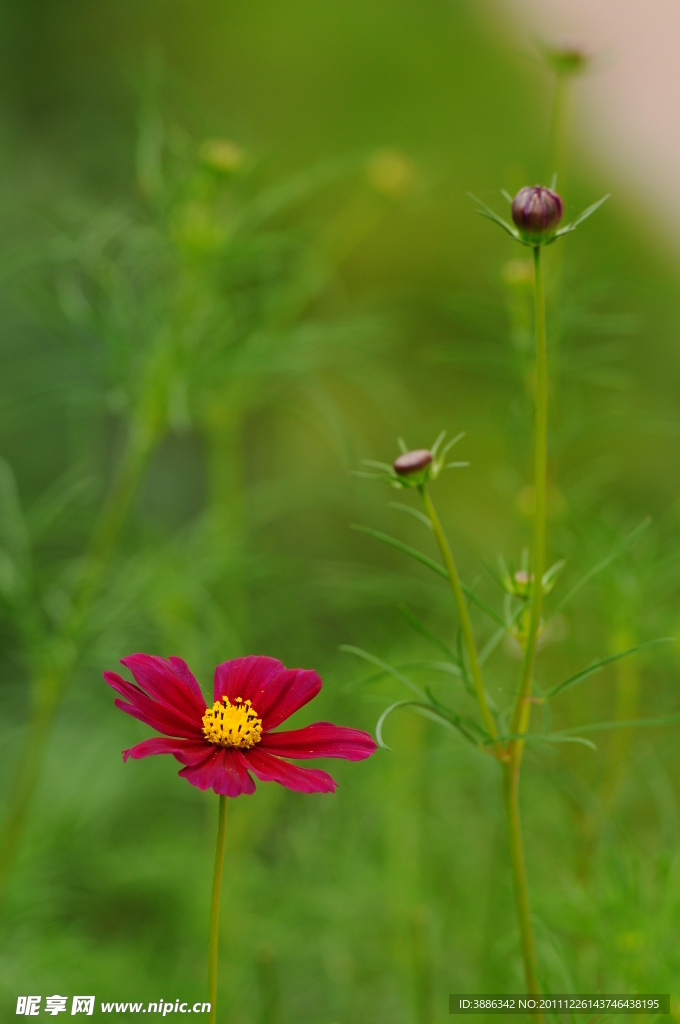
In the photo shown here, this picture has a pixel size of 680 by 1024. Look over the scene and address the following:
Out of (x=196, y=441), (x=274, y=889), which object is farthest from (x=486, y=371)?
(x=196, y=441)

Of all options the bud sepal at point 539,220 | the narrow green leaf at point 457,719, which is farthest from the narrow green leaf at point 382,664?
the bud sepal at point 539,220

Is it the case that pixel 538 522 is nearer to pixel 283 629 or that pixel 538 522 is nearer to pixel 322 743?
pixel 322 743

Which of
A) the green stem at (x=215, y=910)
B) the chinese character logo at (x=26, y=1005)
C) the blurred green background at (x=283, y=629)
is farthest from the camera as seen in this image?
the blurred green background at (x=283, y=629)

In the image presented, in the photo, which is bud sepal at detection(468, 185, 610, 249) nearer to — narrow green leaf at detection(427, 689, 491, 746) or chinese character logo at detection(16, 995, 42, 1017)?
narrow green leaf at detection(427, 689, 491, 746)

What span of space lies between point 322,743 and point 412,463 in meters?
0.08

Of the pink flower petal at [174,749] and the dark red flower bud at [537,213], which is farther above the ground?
the dark red flower bud at [537,213]

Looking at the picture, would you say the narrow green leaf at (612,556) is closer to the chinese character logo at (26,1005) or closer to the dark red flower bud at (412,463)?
the dark red flower bud at (412,463)

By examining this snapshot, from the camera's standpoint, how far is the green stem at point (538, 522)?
24 centimetres

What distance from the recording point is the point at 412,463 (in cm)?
27

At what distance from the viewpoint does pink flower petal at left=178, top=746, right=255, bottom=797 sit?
0.68 feet

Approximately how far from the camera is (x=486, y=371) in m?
0.59

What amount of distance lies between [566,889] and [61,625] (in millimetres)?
284

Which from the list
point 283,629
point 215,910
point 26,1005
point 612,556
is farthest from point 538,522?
point 283,629

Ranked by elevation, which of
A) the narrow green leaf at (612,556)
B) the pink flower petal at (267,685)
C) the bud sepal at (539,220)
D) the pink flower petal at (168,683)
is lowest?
the pink flower petal at (168,683)
